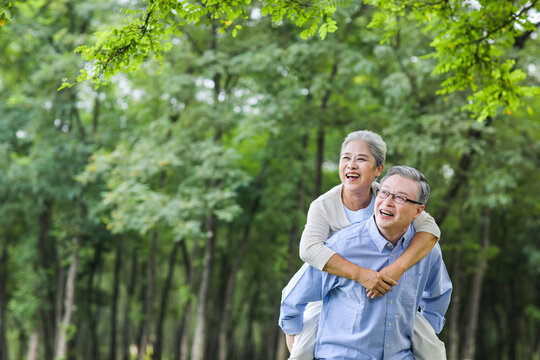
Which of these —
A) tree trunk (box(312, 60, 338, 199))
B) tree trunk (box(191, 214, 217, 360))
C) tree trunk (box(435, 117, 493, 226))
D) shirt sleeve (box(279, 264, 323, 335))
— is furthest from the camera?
tree trunk (box(191, 214, 217, 360))

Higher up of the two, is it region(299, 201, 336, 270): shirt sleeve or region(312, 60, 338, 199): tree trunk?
region(312, 60, 338, 199): tree trunk

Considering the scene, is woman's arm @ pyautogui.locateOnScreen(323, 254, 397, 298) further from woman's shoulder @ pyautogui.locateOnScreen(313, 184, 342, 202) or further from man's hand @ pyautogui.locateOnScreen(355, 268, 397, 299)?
woman's shoulder @ pyautogui.locateOnScreen(313, 184, 342, 202)

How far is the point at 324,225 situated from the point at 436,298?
725 mm

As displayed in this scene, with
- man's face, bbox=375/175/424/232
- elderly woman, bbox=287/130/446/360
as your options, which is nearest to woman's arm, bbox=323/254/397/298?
elderly woman, bbox=287/130/446/360

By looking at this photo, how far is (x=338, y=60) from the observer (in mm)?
13062

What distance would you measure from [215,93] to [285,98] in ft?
9.11

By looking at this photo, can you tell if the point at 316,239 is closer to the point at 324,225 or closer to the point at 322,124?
the point at 324,225

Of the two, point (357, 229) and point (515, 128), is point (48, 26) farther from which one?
point (357, 229)

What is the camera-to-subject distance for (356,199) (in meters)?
3.46

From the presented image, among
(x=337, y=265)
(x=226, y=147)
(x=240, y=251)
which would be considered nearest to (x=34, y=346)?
(x=240, y=251)

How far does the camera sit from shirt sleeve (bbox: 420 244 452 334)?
10.4 feet

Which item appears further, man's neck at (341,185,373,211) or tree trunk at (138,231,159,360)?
tree trunk at (138,231,159,360)

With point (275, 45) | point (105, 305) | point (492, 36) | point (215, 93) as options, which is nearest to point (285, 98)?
point (275, 45)

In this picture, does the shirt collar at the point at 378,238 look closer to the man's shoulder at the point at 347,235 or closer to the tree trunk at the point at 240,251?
the man's shoulder at the point at 347,235
